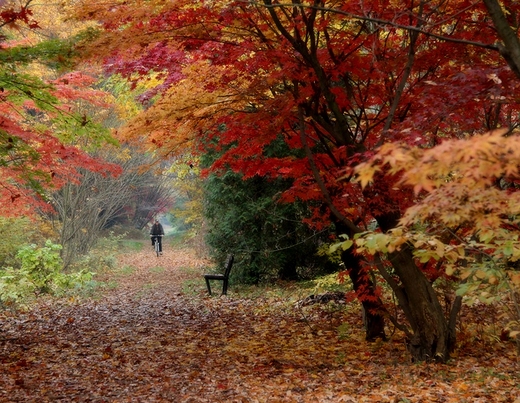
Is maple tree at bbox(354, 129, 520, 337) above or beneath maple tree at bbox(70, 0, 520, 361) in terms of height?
beneath

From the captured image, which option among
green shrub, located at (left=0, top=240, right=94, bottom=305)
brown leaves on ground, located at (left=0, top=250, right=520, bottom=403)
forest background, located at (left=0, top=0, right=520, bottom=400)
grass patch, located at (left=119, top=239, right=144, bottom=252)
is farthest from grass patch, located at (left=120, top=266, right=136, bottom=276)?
forest background, located at (left=0, top=0, right=520, bottom=400)

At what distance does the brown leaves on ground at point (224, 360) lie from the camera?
580 centimetres

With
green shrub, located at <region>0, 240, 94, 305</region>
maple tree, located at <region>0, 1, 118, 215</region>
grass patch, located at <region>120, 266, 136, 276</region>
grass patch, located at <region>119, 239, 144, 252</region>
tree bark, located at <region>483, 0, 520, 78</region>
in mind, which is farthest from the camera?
grass patch, located at <region>119, 239, 144, 252</region>

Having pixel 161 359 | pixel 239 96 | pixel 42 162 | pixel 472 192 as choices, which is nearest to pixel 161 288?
pixel 42 162

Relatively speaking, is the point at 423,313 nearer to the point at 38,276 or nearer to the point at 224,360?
the point at 224,360

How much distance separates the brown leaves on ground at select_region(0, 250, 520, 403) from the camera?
5.80 m

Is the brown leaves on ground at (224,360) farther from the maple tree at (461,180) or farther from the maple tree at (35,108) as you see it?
the maple tree at (35,108)

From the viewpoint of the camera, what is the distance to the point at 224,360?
24.6 ft

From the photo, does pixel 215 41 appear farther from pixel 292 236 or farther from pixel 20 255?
pixel 20 255

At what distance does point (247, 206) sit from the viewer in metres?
13.6

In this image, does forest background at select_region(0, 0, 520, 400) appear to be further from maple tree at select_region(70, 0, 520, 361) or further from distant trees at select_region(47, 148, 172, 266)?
distant trees at select_region(47, 148, 172, 266)

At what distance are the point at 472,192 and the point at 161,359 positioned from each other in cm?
541

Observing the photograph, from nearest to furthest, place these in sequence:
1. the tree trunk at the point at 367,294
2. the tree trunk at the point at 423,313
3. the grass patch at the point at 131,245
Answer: the tree trunk at the point at 423,313 < the tree trunk at the point at 367,294 < the grass patch at the point at 131,245

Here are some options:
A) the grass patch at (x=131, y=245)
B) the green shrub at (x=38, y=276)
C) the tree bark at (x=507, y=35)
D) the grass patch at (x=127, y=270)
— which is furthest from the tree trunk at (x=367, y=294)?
the grass patch at (x=131, y=245)
